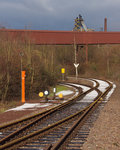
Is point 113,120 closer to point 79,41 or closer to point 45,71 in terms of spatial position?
point 45,71

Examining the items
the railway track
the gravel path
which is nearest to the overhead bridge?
the gravel path

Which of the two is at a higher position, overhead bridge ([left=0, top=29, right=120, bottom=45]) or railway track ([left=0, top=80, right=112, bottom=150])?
overhead bridge ([left=0, top=29, right=120, bottom=45])

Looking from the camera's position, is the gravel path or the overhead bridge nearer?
the gravel path

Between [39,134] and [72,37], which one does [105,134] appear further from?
[72,37]

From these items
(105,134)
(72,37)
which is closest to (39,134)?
(105,134)

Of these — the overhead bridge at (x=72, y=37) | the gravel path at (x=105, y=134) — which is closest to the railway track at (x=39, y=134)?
the gravel path at (x=105, y=134)

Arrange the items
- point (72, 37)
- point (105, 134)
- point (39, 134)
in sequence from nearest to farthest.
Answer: point (39, 134) < point (105, 134) < point (72, 37)

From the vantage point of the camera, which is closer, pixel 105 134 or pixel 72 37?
pixel 105 134

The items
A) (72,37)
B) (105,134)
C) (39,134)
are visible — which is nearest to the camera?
(39,134)

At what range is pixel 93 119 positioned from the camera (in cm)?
949

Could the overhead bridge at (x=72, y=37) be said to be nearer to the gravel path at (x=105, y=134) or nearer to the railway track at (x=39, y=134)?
the gravel path at (x=105, y=134)

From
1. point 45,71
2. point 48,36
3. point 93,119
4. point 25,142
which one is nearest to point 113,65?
point 48,36

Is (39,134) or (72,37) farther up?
(72,37)

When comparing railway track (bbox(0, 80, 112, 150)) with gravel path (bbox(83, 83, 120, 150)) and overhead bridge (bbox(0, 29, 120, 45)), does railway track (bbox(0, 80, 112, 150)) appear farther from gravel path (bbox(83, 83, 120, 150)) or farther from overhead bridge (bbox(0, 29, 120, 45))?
overhead bridge (bbox(0, 29, 120, 45))
